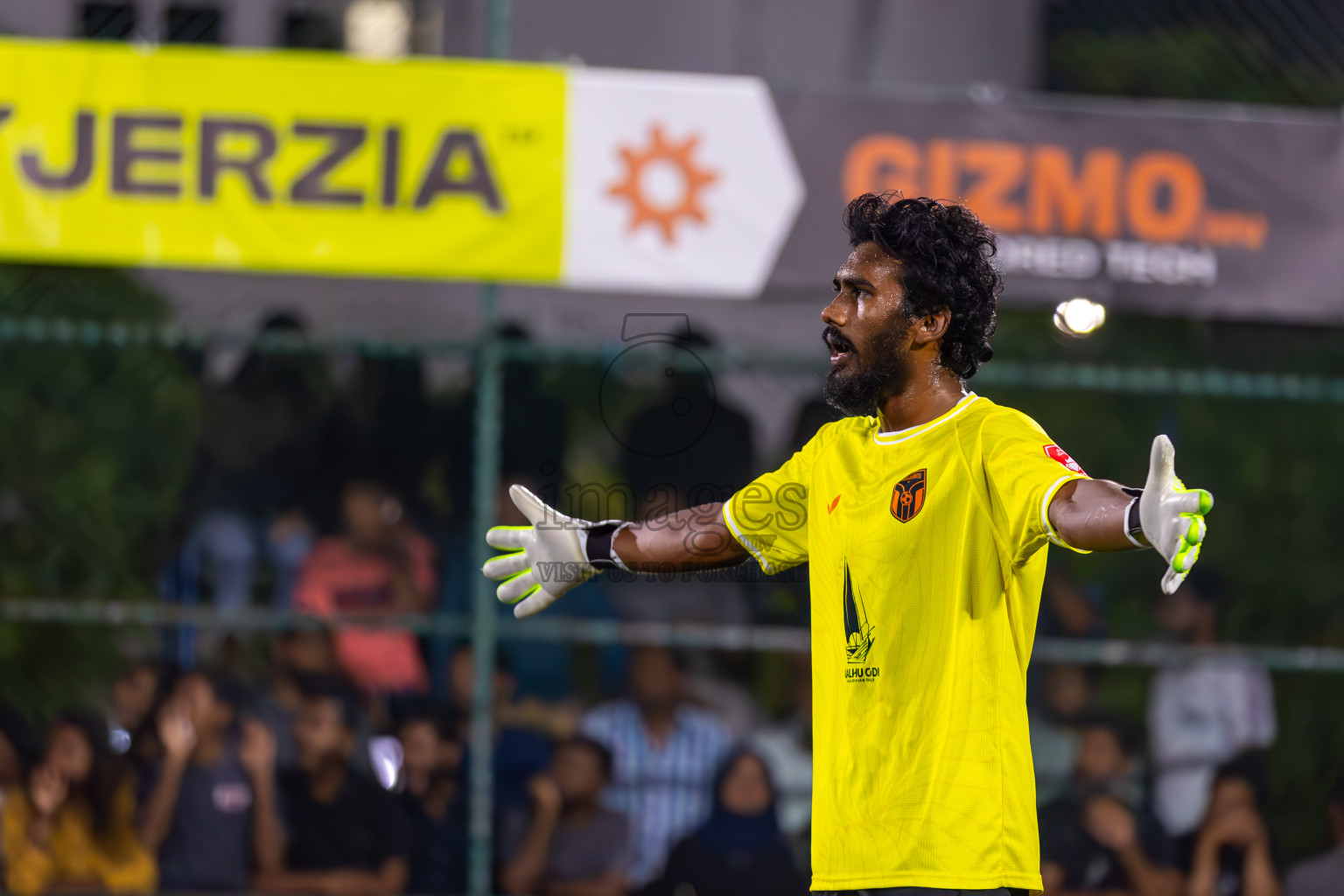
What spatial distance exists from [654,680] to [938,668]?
4.29 metres

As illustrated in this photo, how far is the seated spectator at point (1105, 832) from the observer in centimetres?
773

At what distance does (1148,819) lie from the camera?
7.84 m

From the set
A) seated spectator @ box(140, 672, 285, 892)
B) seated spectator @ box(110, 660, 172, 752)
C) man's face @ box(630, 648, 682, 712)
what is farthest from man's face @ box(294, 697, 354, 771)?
man's face @ box(630, 648, 682, 712)

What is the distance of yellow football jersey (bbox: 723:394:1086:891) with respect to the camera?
3521 mm

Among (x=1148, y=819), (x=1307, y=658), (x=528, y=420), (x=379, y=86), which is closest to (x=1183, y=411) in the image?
(x=1307, y=658)

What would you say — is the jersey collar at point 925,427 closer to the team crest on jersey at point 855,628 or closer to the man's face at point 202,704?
the team crest on jersey at point 855,628

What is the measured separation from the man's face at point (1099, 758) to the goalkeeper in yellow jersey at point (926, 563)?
436 centimetres

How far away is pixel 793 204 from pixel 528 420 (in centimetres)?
163

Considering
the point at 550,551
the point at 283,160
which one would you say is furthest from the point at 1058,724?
the point at 283,160

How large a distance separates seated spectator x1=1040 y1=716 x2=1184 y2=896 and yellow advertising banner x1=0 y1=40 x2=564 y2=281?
347 centimetres

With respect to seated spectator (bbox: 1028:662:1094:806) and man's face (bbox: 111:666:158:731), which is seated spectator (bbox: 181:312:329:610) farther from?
seated spectator (bbox: 1028:662:1094:806)

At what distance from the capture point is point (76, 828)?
7.45 metres

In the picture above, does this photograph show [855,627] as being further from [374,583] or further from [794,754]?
[374,583]

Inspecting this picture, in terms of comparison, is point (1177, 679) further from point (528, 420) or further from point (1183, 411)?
point (528, 420)
